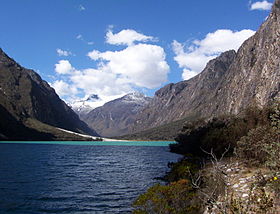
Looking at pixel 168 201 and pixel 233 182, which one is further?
pixel 233 182

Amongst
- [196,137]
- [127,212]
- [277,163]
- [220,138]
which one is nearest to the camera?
[277,163]

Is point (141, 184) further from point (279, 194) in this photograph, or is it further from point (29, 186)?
point (279, 194)

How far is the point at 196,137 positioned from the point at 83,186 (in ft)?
176

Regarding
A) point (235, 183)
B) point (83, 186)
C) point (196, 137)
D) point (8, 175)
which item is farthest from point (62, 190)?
point (196, 137)

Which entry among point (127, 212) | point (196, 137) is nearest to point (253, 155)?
point (127, 212)

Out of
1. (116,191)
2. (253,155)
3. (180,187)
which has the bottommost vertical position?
(116,191)

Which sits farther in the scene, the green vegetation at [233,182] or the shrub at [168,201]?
the shrub at [168,201]

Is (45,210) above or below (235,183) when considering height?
below

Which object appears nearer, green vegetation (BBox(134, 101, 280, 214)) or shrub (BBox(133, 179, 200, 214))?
green vegetation (BBox(134, 101, 280, 214))

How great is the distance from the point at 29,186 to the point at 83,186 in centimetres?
663

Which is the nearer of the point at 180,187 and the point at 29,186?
the point at 180,187

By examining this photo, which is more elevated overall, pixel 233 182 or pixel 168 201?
pixel 233 182

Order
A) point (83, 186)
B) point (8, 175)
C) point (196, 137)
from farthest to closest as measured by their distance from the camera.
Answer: point (196, 137) < point (8, 175) < point (83, 186)

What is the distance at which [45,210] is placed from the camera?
2342 cm
